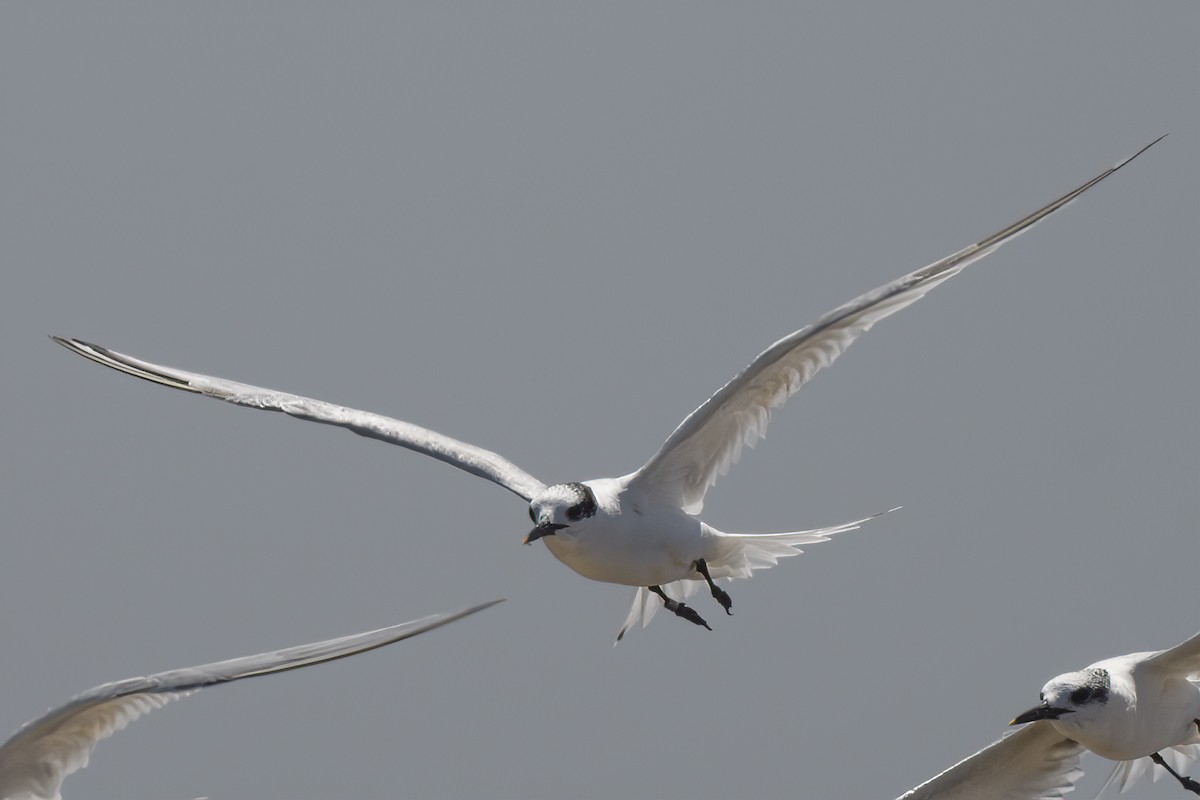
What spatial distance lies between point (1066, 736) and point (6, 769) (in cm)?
468

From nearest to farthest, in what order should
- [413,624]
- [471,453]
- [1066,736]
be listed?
[413,624], [1066,736], [471,453]

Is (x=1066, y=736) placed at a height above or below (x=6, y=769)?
below

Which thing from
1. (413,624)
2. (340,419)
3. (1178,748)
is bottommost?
(1178,748)

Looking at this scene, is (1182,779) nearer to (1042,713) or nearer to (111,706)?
(1042,713)

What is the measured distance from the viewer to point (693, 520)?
945 cm

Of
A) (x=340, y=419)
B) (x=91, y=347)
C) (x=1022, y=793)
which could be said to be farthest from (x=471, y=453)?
(x=1022, y=793)

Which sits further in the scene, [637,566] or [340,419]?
[340,419]

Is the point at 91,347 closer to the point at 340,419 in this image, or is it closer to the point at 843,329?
the point at 340,419

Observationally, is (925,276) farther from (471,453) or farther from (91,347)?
(91,347)

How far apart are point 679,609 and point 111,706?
2979mm

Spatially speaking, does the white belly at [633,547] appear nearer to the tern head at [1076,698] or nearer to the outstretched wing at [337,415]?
the outstretched wing at [337,415]

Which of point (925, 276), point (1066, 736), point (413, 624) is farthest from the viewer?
point (1066, 736)

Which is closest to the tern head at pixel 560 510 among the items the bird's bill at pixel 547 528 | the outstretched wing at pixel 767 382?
the bird's bill at pixel 547 528

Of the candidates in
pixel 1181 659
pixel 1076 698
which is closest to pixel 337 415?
pixel 1076 698
